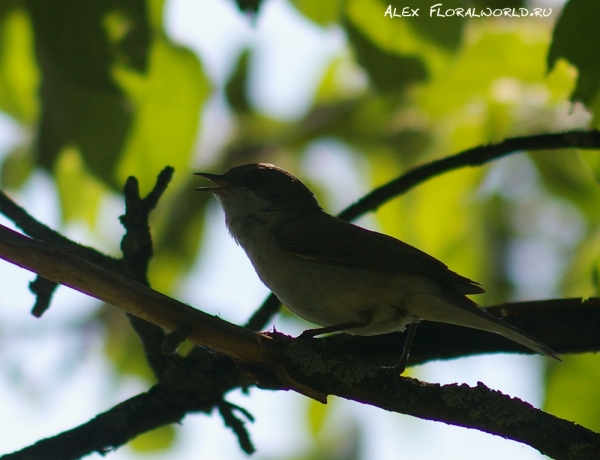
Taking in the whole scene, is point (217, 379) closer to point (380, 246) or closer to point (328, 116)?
point (380, 246)

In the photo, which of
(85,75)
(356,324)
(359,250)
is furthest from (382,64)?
(85,75)

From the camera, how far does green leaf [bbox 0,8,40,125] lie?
400 centimetres

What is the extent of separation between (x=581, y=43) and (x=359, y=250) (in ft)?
5.61

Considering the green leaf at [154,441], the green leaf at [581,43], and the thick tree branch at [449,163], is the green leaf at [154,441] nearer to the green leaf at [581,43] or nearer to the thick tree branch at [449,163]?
the thick tree branch at [449,163]

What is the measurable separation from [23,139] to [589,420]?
4082mm

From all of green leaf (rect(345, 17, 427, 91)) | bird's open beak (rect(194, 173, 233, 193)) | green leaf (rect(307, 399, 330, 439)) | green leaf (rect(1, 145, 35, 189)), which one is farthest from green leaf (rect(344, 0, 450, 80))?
green leaf (rect(1, 145, 35, 189))

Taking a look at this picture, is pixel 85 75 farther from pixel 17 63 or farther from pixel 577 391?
pixel 577 391

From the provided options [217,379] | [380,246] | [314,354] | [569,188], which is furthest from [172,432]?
[569,188]

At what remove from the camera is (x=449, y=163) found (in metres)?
3.77

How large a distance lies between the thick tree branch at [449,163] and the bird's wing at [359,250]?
20 cm

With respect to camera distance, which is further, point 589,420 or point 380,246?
point 380,246

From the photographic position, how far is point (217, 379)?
351 centimetres

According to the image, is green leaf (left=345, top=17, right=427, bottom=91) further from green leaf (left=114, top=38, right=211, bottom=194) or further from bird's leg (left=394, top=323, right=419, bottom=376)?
bird's leg (left=394, top=323, right=419, bottom=376)

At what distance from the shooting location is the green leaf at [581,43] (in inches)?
106
